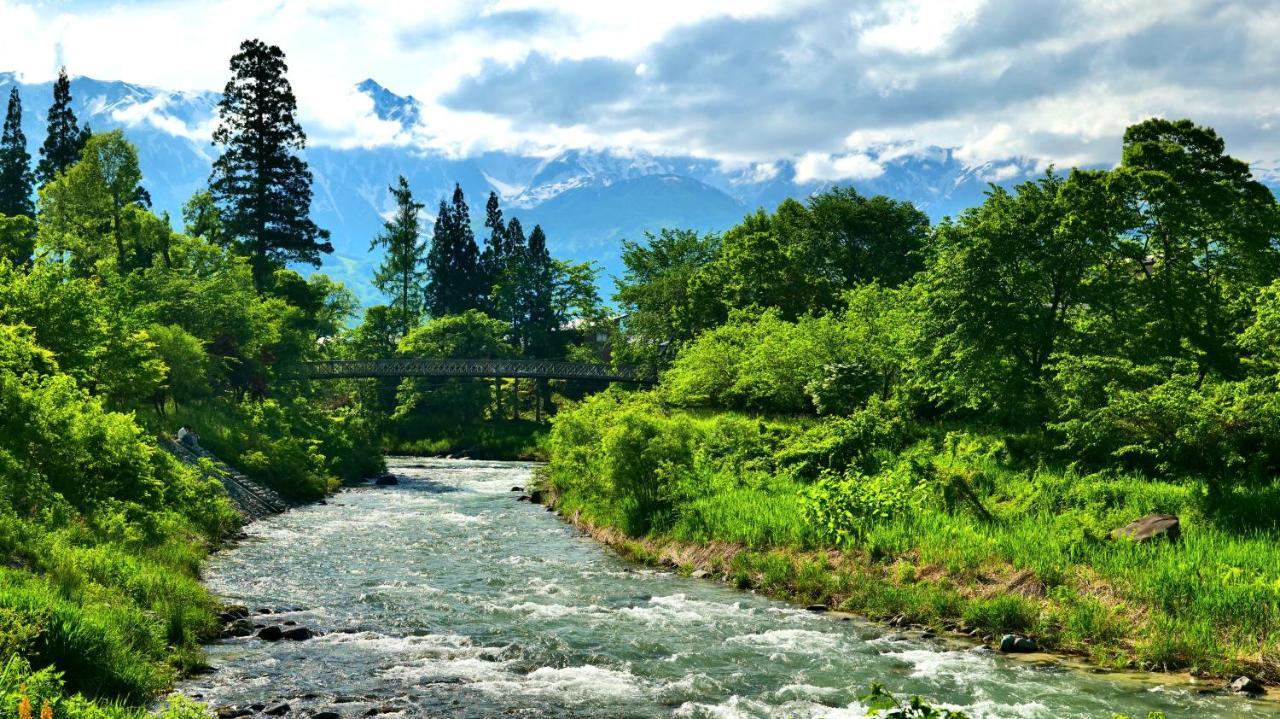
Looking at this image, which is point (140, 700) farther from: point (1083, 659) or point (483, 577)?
point (1083, 659)

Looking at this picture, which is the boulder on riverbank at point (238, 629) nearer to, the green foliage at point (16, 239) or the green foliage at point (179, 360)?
the green foliage at point (179, 360)

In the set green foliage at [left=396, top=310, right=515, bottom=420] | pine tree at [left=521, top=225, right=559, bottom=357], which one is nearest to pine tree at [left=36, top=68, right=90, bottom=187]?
green foliage at [left=396, top=310, right=515, bottom=420]

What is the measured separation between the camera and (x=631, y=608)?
853 inches

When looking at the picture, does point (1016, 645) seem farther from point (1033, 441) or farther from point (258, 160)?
point (258, 160)

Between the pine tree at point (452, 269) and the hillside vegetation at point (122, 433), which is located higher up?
the pine tree at point (452, 269)

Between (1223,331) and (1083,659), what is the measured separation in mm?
17175

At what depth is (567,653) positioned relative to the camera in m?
17.9

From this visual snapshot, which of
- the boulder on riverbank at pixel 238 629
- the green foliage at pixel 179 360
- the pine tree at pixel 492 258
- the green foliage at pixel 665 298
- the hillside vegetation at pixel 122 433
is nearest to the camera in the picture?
the hillside vegetation at pixel 122 433

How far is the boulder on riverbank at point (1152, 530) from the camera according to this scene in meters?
20.4

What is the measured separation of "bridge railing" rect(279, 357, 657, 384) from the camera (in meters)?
75.5

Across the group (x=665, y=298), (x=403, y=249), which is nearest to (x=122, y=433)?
(x=665, y=298)

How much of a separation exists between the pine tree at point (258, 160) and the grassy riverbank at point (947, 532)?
47.1 m

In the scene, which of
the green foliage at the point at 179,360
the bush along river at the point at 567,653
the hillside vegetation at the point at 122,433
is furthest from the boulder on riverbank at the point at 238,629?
the green foliage at the point at 179,360

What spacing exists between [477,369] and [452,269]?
36.7 meters
